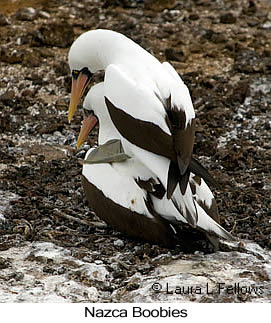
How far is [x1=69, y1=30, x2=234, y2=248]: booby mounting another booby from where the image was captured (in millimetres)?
5207

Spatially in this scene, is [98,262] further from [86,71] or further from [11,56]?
[11,56]

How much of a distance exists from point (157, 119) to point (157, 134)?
92 millimetres

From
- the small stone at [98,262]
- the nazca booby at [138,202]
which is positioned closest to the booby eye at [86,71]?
the nazca booby at [138,202]

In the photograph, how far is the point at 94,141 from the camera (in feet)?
25.0

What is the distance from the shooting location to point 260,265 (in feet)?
17.6

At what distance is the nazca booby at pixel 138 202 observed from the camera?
545cm

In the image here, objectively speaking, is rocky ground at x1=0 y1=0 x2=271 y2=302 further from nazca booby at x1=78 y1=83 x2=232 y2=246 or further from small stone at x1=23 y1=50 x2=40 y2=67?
nazca booby at x1=78 y1=83 x2=232 y2=246

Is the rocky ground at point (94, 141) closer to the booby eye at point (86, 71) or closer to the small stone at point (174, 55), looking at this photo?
the small stone at point (174, 55)

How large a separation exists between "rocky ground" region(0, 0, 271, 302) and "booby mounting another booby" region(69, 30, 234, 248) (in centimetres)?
34

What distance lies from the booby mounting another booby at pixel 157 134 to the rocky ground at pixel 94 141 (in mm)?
336

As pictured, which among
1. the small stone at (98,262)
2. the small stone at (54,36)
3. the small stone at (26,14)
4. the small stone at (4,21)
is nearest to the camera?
the small stone at (98,262)

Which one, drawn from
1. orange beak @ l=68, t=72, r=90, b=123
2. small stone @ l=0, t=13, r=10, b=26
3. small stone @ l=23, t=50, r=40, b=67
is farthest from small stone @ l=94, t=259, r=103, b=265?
small stone @ l=0, t=13, r=10, b=26

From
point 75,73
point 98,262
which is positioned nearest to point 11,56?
point 75,73

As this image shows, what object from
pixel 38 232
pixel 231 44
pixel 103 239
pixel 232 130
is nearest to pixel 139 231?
pixel 103 239
